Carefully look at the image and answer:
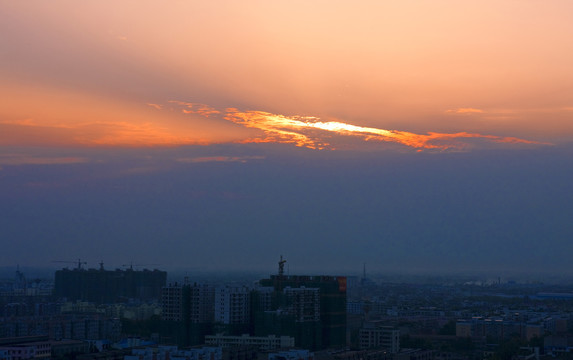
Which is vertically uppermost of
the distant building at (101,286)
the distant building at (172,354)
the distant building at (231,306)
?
the distant building at (231,306)

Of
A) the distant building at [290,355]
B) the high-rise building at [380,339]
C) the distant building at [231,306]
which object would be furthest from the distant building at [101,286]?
the distant building at [290,355]

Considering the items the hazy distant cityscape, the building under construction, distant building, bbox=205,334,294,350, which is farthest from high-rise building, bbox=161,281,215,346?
the building under construction

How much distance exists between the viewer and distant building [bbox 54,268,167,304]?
2566 inches

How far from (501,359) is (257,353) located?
393 inches

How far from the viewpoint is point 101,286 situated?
65938 mm

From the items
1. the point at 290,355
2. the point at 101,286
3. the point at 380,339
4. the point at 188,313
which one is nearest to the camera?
the point at 290,355

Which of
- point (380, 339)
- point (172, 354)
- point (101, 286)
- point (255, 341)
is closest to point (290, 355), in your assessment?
point (172, 354)

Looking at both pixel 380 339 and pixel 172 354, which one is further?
pixel 380 339

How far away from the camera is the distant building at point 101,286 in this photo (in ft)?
214

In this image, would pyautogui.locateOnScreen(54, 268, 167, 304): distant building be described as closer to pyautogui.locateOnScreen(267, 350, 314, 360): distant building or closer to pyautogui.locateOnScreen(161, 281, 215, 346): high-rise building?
pyautogui.locateOnScreen(161, 281, 215, 346): high-rise building

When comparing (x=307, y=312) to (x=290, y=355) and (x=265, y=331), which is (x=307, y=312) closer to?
(x=265, y=331)

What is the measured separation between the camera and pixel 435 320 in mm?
51875

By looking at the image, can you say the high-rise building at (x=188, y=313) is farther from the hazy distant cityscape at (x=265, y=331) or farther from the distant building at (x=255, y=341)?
the distant building at (x=255, y=341)

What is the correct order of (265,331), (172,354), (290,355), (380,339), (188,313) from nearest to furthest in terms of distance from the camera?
(172,354) < (290,355) < (265,331) < (188,313) < (380,339)
